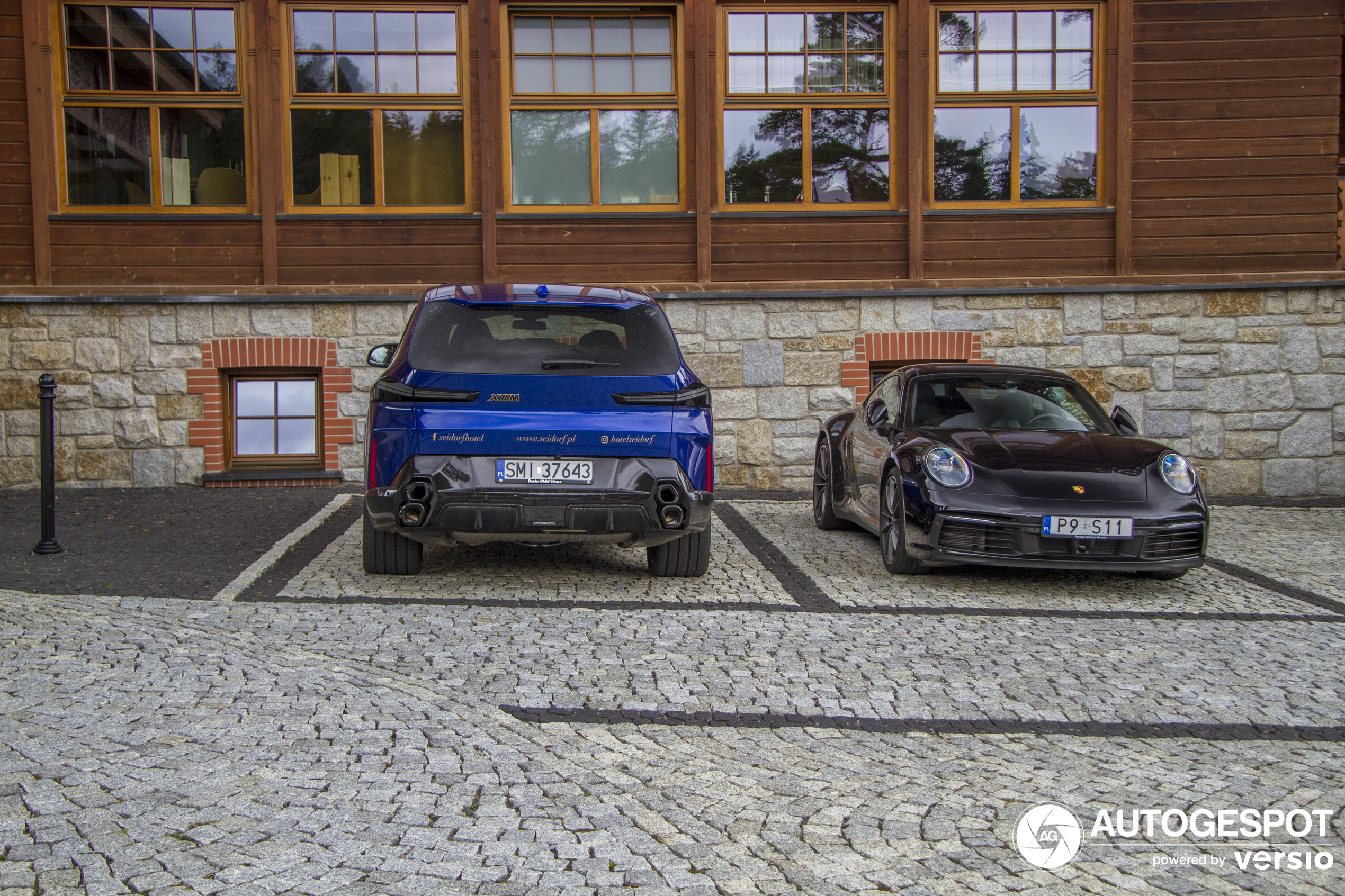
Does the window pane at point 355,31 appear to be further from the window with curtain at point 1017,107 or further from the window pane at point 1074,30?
the window pane at point 1074,30

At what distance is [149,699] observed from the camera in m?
3.91

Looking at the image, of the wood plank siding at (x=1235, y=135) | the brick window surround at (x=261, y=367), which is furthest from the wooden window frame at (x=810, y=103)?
the brick window surround at (x=261, y=367)

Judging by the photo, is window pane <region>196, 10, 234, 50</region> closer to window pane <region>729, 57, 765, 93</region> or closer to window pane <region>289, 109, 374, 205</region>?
window pane <region>289, 109, 374, 205</region>

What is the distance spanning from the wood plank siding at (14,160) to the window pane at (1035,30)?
1009cm

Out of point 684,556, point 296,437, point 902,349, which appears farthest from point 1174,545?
point 296,437

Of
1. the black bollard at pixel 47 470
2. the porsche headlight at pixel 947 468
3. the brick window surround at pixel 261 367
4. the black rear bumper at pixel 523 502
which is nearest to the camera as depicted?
the black rear bumper at pixel 523 502

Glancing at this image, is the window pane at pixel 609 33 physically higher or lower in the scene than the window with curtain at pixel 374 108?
higher

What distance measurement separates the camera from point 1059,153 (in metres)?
11.5

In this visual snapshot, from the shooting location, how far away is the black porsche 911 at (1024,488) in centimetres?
599

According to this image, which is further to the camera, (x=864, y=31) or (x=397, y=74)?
(x=864, y=31)

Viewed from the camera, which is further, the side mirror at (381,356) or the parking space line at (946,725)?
the side mirror at (381,356)

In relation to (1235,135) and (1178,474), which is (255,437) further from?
(1235,135)

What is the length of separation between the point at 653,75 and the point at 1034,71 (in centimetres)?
403

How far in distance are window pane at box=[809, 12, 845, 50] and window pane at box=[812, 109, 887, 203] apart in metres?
0.68
